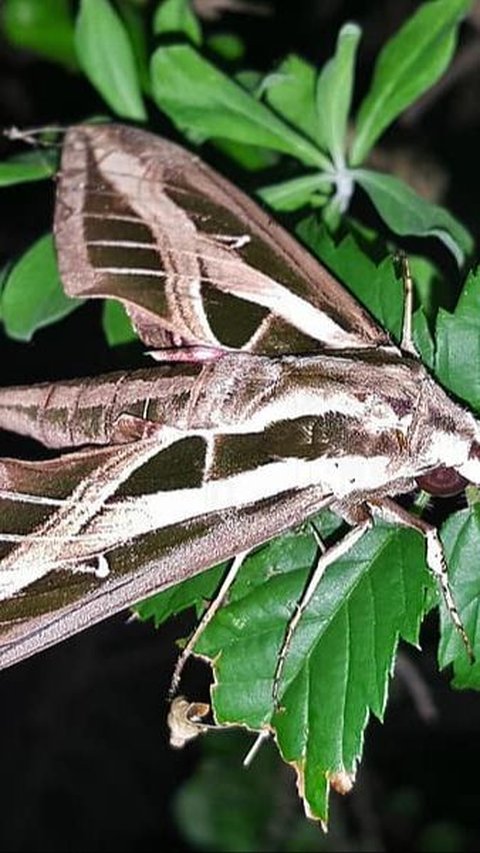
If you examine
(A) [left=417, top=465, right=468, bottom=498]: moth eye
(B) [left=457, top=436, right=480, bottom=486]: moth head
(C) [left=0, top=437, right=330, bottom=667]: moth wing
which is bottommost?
(C) [left=0, top=437, right=330, bottom=667]: moth wing

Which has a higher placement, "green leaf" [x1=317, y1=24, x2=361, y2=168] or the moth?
"green leaf" [x1=317, y1=24, x2=361, y2=168]

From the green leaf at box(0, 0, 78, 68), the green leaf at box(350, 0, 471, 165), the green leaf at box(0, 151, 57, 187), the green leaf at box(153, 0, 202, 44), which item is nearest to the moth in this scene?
the green leaf at box(0, 151, 57, 187)

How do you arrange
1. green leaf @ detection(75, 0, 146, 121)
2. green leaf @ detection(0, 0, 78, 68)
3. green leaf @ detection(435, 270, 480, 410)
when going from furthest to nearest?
green leaf @ detection(0, 0, 78, 68)
green leaf @ detection(75, 0, 146, 121)
green leaf @ detection(435, 270, 480, 410)

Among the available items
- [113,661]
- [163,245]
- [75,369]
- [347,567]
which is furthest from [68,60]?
[347,567]

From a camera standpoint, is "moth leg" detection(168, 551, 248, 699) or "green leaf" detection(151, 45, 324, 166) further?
"green leaf" detection(151, 45, 324, 166)

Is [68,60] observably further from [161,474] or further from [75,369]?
[161,474]

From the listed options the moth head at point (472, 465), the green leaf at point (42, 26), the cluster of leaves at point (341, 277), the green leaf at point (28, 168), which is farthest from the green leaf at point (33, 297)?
the green leaf at point (42, 26)

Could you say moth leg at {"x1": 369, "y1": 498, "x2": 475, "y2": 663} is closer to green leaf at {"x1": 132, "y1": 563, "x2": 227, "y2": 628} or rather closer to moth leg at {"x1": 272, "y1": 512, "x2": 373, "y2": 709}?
moth leg at {"x1": 272, "y1": 512, "x2": 373, "y2": 709}

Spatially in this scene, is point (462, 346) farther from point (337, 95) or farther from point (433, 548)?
point (337, 95)
